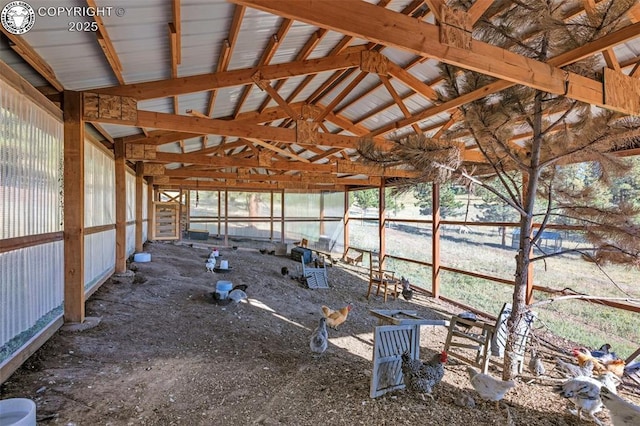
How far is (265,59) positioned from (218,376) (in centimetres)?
397

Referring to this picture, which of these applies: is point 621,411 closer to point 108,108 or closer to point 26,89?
point 26,89

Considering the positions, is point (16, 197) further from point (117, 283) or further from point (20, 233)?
point (117, 283)

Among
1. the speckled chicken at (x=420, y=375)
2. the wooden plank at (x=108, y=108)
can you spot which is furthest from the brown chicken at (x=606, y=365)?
the wooden plank at (x=108, y=108)

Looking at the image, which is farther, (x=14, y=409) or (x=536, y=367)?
(x=536, y=367)

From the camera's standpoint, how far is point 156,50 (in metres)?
3.42

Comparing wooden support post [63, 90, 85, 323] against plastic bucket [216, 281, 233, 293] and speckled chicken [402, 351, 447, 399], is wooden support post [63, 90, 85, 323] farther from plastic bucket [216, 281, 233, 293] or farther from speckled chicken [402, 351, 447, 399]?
speckled chicken [402, 351, 447, 399]

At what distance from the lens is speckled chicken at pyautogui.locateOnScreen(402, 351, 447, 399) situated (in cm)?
314

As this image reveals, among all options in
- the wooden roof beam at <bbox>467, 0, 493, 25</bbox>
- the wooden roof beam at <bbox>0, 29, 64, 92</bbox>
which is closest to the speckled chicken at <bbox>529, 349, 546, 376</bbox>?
the wooden roof beam at <bbox>467, 0, 493, 25</bbox>

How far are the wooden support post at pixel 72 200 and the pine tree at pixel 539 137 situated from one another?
11.2 ft

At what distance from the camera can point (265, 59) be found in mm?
4484

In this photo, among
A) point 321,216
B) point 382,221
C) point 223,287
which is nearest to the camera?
point 223,287

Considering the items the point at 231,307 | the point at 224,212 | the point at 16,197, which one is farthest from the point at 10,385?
the point at 224,212

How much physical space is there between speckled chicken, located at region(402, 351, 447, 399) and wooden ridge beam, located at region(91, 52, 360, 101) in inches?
158

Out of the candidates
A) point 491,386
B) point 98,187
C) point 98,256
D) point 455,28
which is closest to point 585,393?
point 491,386
